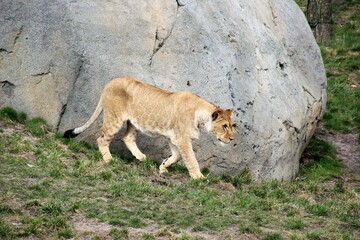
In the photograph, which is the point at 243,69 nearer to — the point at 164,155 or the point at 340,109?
the point at 164,155

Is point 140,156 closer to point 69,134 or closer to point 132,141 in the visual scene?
point 132,141

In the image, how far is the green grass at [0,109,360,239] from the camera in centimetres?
1035

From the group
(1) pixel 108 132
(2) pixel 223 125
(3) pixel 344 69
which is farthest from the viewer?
(3) pixel 344 69

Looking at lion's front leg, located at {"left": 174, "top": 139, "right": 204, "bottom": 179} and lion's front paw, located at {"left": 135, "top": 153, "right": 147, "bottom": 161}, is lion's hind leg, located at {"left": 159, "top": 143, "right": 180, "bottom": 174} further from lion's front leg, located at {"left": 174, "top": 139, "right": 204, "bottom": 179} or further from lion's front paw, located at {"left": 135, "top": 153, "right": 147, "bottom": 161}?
lion's front paw, located at {"left": 135, "top": 153, "right": 147, "bottom": 161}

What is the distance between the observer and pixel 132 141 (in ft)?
47.6

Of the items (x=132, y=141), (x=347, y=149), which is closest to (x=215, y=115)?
(x=132, y=141)

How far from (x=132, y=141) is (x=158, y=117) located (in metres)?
0.80

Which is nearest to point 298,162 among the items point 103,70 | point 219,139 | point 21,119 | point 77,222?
point 219,139

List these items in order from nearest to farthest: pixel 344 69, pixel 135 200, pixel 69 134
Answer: pixel 135 200 → pixel 69 134 → pixel 344 69

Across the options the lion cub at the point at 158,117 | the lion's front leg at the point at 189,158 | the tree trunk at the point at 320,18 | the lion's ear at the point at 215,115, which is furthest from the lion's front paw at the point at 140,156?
the tree trunk at the point at 320,18

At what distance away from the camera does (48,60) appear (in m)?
14.7

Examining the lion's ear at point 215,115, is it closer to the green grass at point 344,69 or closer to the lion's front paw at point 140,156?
the lion's front paw at point 140,156

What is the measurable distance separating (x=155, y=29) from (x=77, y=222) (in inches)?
225

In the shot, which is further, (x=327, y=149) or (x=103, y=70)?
(x=327, y=149)
